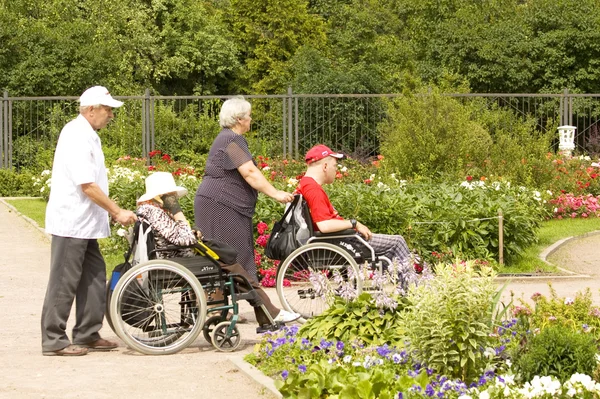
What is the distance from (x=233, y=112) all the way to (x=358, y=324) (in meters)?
2.16

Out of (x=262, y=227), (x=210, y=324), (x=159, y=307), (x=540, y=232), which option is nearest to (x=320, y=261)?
(x=210, y=324)

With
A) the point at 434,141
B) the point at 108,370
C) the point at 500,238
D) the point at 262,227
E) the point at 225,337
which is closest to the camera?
the point at 108,370

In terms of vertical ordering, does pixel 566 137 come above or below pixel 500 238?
above

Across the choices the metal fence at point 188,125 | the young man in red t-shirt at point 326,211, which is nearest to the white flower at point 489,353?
the young man in red t-shirt at point 326,211

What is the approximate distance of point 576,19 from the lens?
113ft

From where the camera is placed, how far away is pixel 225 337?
26.1 feet

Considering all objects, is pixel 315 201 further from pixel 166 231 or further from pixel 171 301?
pixel 171 301

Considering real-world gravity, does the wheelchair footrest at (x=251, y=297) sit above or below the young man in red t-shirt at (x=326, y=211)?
below

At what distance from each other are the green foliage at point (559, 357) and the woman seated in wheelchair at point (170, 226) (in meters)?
2.54

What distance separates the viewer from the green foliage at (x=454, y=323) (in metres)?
6.19

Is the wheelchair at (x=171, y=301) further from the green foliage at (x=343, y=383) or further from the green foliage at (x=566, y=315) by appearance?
the green foliage at (x=566, y=315)

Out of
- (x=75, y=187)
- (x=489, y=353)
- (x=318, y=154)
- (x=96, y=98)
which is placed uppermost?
(x=96, y=98)

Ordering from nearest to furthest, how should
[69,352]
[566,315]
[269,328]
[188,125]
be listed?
[566,315]
[69,352]
[269,328]
[188,125]

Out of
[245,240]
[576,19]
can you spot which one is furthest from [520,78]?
[245,240]
